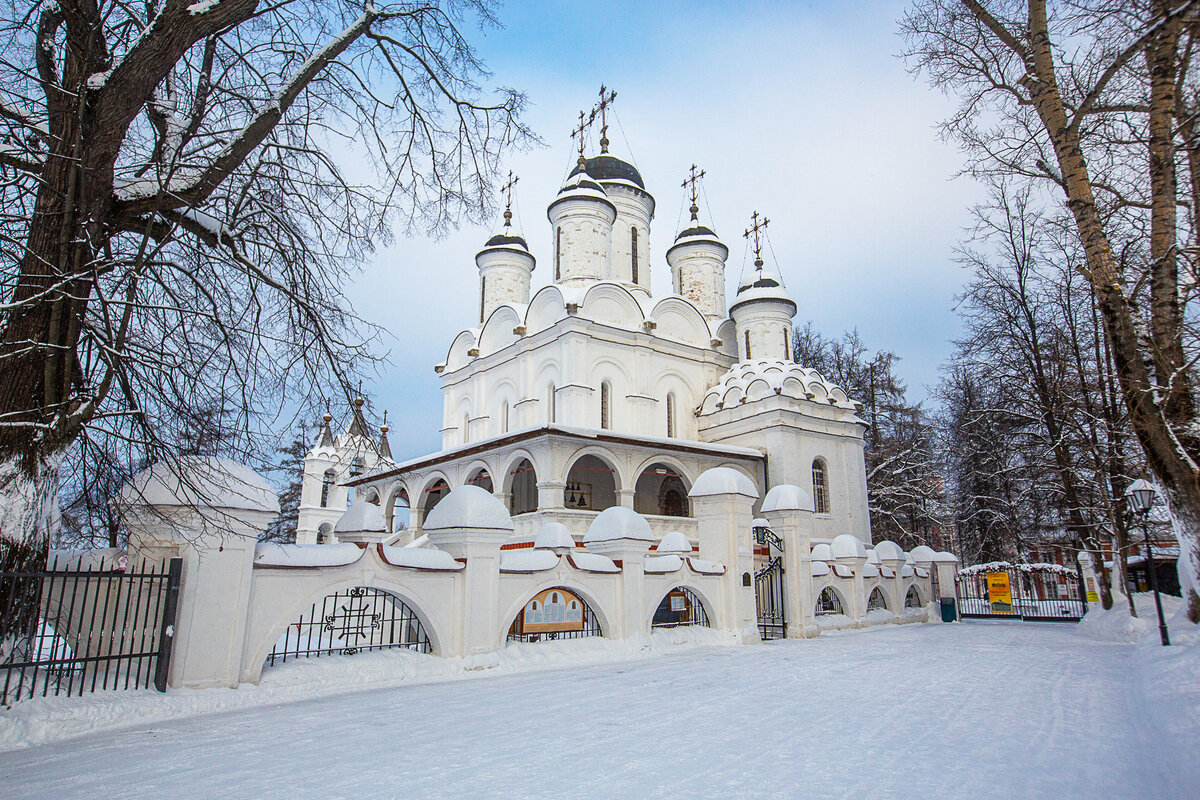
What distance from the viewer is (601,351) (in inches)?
921

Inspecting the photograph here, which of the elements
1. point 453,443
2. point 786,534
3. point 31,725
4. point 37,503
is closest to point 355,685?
Result: point 31,725

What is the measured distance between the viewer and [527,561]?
9.34m

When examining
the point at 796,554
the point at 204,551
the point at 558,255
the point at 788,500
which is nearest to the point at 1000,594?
the point at 796,554

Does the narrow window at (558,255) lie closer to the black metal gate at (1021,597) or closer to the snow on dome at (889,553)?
the snow on dome at (889,553)

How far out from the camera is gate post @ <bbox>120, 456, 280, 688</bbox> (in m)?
6.46

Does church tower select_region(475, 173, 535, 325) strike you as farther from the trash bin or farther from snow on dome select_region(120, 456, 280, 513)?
snow on dome select_region(120, 456, 280, 513)

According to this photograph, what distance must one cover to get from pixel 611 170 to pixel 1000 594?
2032 centimetres

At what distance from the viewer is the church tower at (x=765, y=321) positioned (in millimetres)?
26875

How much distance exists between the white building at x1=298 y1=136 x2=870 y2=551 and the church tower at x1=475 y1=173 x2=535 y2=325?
0.18 feet

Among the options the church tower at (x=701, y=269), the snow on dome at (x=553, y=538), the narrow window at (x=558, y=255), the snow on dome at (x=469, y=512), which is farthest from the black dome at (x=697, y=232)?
the snow on dome at (x=469, y=512)

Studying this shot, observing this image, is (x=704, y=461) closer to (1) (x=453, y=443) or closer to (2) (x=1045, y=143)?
(1) (x=453, y=443)

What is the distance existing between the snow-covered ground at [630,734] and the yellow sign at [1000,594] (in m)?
12.9

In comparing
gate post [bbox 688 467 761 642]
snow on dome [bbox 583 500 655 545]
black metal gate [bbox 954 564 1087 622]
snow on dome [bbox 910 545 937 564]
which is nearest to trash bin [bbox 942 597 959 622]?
black metal gate [bbox 954 564 1087 622]

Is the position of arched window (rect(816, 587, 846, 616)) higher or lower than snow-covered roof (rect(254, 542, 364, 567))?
lower
